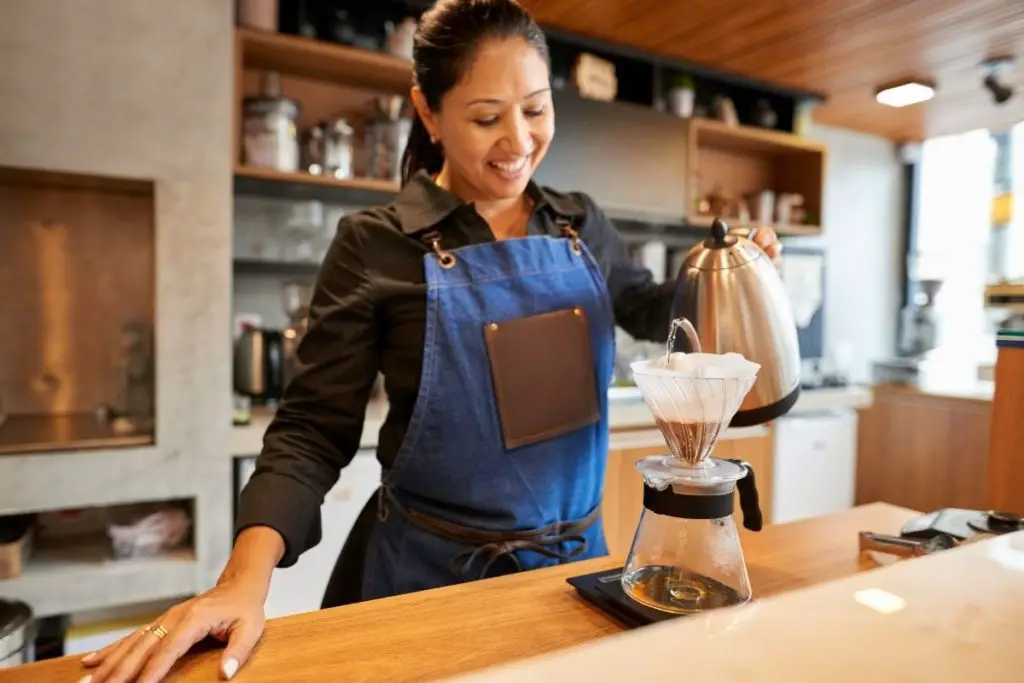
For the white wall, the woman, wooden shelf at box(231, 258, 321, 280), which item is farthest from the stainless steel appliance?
the white wall

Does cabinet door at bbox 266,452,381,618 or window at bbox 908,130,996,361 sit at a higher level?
window at bbox 908,130,996,361

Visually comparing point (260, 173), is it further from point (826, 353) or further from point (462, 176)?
point (826, 353)

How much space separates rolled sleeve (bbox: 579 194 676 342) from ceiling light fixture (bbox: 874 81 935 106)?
2.23m

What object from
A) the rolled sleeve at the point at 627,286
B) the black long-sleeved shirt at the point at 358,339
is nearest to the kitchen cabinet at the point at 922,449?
the rolled sleeve at the point at 627,286

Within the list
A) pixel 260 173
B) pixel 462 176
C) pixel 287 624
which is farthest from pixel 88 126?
pixel 287 624

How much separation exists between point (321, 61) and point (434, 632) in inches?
74.7

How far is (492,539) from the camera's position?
0.90 meters

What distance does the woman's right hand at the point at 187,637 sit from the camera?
55 centimetres

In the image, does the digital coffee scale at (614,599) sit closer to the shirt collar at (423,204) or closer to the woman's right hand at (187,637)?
the woman's right hand at (187,637)

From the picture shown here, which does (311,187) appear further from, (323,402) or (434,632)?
(434,632)

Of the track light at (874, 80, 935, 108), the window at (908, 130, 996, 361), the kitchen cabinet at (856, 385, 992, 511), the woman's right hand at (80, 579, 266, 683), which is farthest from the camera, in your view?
the window at (908, 130, 996, 361)

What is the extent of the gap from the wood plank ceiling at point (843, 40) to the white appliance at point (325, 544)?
1220 millimetres

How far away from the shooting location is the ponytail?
1092 millimetres

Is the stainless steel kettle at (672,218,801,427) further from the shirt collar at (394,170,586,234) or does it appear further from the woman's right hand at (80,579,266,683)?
the woman's right hand at (80,579,266,683)
